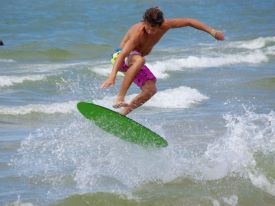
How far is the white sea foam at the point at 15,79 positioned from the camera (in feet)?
60.1

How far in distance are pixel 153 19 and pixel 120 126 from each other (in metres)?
1.34

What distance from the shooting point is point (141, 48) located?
361 inches

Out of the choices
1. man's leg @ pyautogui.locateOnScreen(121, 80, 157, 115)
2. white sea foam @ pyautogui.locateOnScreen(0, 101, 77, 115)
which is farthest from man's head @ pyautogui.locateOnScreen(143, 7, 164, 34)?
white sea foam @ pyautogui.locateOnScreen(0, 101, 77, 115)

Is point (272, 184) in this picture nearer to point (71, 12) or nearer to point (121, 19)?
point (121, 19)

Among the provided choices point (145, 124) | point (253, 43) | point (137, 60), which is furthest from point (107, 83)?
point (253, 43)

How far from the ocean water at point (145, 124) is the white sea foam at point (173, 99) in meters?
0.03

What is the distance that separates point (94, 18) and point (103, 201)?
3187cm

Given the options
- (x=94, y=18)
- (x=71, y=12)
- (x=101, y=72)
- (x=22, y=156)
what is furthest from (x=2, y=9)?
(x=22, y=156)

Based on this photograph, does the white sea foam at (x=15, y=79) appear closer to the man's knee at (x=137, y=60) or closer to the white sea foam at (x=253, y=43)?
the man's knee at (x=137, y=60)

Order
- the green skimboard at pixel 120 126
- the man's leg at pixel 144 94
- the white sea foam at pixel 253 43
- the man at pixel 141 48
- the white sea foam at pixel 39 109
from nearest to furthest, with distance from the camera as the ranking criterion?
the man at pixel 141 48 < the green skimboard at pixel 120 126 < the man's leg at pixel 144 94 < the white sea foam at pixel 39 109 < the white sea foam at pixel 253 43

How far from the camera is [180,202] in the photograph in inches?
324

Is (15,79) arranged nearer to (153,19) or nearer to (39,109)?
(39,109)

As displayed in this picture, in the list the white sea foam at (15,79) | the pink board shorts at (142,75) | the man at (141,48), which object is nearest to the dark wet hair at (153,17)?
the man at (141,48)

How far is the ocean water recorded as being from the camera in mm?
8688
